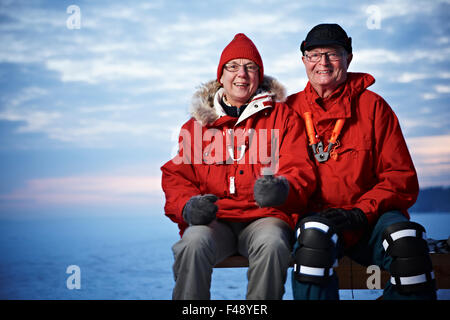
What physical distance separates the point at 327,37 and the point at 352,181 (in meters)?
0.88

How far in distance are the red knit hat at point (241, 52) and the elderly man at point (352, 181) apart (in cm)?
32

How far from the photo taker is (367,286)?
9.58 feet

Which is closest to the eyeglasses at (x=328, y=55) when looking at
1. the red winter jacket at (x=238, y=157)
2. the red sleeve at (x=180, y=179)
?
the red winter jacket at (x=238, y=157)

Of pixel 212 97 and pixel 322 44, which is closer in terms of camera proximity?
pixel 322 44

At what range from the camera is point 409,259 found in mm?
2355

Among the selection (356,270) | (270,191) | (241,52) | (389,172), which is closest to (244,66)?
(241,52)

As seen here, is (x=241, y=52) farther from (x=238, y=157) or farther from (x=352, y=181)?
(x=352, y=181)

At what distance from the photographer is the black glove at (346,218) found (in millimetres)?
2549

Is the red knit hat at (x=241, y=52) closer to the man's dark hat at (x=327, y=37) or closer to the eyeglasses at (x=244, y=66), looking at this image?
the eyeglasses at (x=244, y=66)

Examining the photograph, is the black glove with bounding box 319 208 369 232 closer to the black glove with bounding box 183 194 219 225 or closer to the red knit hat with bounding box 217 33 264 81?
the black glove with bounding box 183 194 219 225

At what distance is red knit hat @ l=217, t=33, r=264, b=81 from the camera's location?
2994 millimetres

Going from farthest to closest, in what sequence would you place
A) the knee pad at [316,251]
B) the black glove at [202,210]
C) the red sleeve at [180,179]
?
the red sleeve at [180,179] < the black glove at [202,210] < the knee pad at [316,251]

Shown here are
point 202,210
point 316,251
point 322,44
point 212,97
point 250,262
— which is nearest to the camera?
point 316,251
